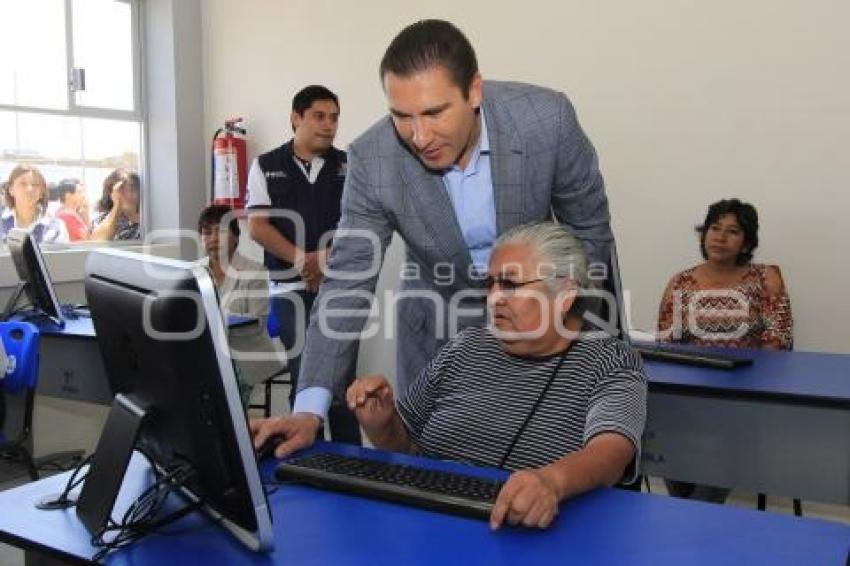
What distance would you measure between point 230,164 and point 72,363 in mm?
1897

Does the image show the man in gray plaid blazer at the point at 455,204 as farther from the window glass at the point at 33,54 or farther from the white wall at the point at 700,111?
the window glass at the point at 33,54

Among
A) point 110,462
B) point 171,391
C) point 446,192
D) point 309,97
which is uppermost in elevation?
point 309,97

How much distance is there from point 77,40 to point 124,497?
153 inches

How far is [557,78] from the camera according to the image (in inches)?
141

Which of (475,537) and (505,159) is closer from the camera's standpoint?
(475,537)

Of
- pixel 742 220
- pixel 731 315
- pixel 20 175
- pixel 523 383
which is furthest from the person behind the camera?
pixel 20 175

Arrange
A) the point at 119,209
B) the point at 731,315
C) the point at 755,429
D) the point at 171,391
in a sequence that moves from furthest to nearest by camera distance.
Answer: the point at 119,209 → the point at 731,315 → the point at 755,429 → the point at 171,391

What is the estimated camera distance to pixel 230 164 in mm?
4551

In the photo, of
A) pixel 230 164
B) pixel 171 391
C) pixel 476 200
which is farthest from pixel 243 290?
pixel 171 391

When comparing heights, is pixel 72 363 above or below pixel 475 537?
below

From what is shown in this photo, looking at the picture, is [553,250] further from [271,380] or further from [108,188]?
[108,188]

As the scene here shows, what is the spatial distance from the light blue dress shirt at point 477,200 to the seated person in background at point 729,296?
134cm

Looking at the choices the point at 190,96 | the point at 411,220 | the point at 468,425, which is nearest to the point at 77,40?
the point at 190,96

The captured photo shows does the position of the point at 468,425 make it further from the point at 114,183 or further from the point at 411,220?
the point at 114,183
